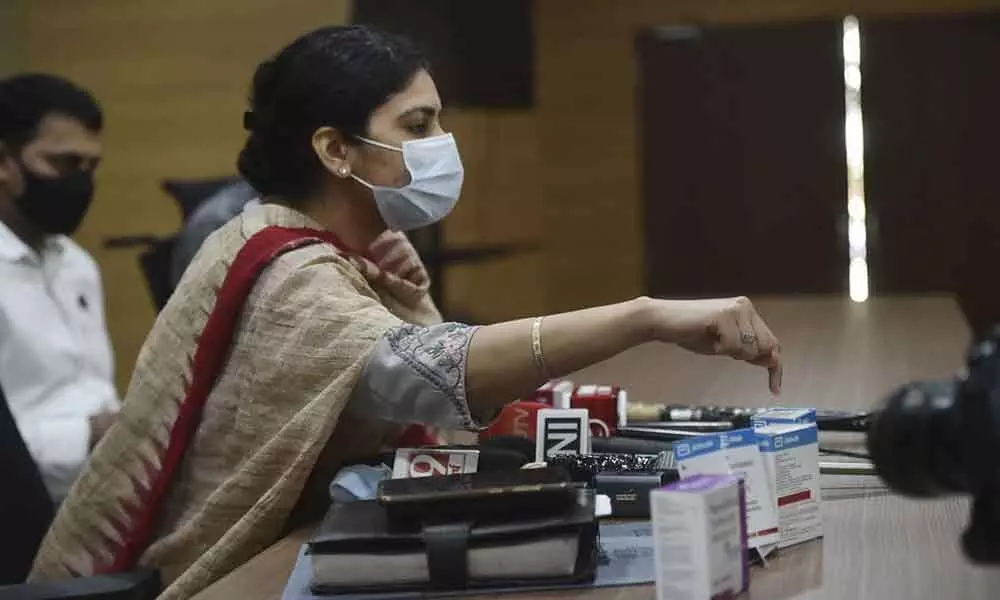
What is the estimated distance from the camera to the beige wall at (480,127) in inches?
193

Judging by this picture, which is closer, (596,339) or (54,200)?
(596,339)

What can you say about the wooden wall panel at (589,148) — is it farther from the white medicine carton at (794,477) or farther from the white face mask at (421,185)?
the white medicine carton at (794,477)

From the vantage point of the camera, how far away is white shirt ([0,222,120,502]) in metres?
2.24

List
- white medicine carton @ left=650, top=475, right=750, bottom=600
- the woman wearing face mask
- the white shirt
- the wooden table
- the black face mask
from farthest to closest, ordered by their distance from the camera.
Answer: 1. the black face mask
2. the white shirt
3. the woman wearing face mask
4. the wooden table
5. white medicine carton @ left=650, top=475, right=750, bottom=600

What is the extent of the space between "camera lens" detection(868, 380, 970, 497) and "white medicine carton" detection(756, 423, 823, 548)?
0.98 feet

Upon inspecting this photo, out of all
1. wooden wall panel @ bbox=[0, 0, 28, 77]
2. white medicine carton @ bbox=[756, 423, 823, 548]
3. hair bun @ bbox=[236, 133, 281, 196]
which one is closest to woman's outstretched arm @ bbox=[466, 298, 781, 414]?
white medicine carton @ bbox=[756, 423, 823, 548]

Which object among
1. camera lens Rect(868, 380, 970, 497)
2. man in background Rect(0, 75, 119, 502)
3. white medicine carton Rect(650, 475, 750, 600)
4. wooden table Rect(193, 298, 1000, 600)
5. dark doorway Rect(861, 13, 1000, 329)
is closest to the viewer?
camera lens Rect(868, 380, 970, 497)

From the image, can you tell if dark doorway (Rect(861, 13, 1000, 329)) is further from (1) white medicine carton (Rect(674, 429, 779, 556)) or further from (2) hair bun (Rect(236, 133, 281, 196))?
(1) white medicine carton (Rect(674, 429, 779, 556))

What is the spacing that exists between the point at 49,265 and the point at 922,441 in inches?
86.9

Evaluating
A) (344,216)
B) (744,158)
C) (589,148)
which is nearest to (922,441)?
(344,216)

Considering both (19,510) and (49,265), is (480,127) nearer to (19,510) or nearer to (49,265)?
(49,265)

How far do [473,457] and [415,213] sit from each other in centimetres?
48

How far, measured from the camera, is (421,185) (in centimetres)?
160

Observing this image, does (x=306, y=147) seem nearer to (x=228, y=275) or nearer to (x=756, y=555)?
(x=228, y=275)
